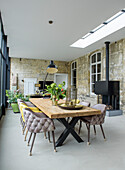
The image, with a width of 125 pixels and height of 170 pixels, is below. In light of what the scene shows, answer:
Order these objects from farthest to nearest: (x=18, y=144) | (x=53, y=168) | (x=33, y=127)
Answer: (x=18, y=144) → (x=33, y=127) → (x=53, y=168)

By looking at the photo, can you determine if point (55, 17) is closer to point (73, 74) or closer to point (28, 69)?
point (28, 69)

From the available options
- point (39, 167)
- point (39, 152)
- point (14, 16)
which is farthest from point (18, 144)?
point (14, 16)

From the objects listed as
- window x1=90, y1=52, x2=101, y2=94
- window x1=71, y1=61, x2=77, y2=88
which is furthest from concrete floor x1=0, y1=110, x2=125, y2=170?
window x1=71, y1=61, x2=77, y2=88

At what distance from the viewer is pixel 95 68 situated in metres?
7.27

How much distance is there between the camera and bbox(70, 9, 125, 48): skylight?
13.7ft

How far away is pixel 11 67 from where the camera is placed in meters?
8.88

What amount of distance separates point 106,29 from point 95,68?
2674 mm

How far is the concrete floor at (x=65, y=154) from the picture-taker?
1.94 m

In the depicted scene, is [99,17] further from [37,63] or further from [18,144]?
[37,63]

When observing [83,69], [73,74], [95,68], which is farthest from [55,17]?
[73,74]

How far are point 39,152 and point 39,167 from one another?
17.2 inches

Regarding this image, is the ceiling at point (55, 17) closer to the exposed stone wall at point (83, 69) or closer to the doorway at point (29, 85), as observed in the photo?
the exposed stone wall at point (83, 69)

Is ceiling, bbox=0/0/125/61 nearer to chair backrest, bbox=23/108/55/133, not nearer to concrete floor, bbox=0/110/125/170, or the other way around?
chair backrest, bbox=23/108/55/133

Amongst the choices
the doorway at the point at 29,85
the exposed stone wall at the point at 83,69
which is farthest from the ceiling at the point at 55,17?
the doorway at the point at 29,85
